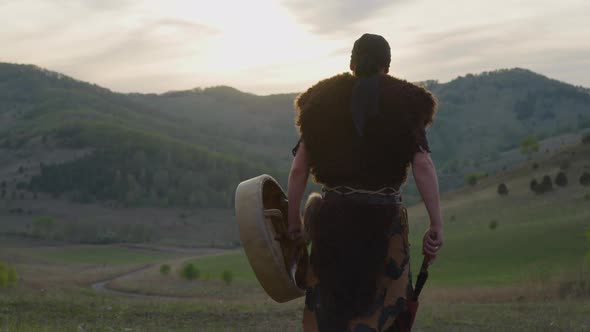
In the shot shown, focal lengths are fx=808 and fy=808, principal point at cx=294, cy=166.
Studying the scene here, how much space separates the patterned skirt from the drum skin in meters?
0.52

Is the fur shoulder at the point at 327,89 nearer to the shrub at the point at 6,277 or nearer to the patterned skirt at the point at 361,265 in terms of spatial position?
the patterned skirt at the point at 361,265

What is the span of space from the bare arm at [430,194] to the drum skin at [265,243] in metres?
1.09

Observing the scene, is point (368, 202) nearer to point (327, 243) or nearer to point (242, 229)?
point (327, 243)

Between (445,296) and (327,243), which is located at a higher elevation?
(327,243)

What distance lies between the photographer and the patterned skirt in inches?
201

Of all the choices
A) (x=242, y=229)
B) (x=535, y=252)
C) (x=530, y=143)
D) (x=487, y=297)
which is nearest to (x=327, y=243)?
(x=242, y=229)

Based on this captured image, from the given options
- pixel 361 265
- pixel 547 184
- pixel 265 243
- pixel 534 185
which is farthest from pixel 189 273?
pixel 361 265

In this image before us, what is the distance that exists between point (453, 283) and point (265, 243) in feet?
102

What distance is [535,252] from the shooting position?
4084cm

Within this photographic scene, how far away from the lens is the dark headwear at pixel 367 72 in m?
5.16

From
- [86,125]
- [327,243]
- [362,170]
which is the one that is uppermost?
[86,125]

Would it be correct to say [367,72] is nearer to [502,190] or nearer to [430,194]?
[430,194]

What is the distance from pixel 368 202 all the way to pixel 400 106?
648 millimetres

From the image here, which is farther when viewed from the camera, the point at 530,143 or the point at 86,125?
the point at 86,125
